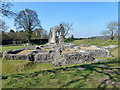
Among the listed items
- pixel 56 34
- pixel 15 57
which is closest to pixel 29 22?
pixel 56 34

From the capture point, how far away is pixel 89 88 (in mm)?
3156

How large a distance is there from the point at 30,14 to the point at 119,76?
107 feet

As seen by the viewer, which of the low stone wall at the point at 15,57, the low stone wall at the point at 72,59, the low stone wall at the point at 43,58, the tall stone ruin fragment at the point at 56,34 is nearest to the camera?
the low stone wall at the point at 72,59

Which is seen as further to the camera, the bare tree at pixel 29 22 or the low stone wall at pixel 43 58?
the bare tree at pixel 29 22

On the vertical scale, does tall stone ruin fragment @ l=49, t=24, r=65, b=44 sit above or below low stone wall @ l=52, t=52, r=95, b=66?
above

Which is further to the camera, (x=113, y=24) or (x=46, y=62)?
(x=113, y=24)

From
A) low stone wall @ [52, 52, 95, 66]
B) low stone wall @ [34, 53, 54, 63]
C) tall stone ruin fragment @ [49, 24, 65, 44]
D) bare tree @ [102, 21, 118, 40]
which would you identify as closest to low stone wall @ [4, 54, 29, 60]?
low stone wall @ [34, 53, 54, 63]

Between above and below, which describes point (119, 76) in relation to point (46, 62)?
above

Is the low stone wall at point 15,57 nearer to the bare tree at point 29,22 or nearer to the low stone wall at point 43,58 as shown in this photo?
the low stone wall at point 43,58

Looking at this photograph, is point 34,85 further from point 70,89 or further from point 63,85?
point 70,89

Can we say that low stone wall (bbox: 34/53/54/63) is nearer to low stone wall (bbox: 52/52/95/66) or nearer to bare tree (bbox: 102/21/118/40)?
low stone wall (bbox: 52/52/95/66)

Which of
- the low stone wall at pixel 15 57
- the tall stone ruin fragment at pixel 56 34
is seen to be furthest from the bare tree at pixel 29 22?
the low stone wall at pixel 15 57

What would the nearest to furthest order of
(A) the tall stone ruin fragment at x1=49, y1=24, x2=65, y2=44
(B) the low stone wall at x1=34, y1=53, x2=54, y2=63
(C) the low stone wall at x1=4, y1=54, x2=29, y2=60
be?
(B) the low stone wall at x1=34, y1=53, x2=54, y2=63 → (C) the low stone wall at x1=4, y1=54, x2=29, y2=60 → (A) the tall stone ruin fragment at x1=49, y1=24, x2=65, y2=44

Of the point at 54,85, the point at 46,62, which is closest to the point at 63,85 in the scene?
the point at 54,85
